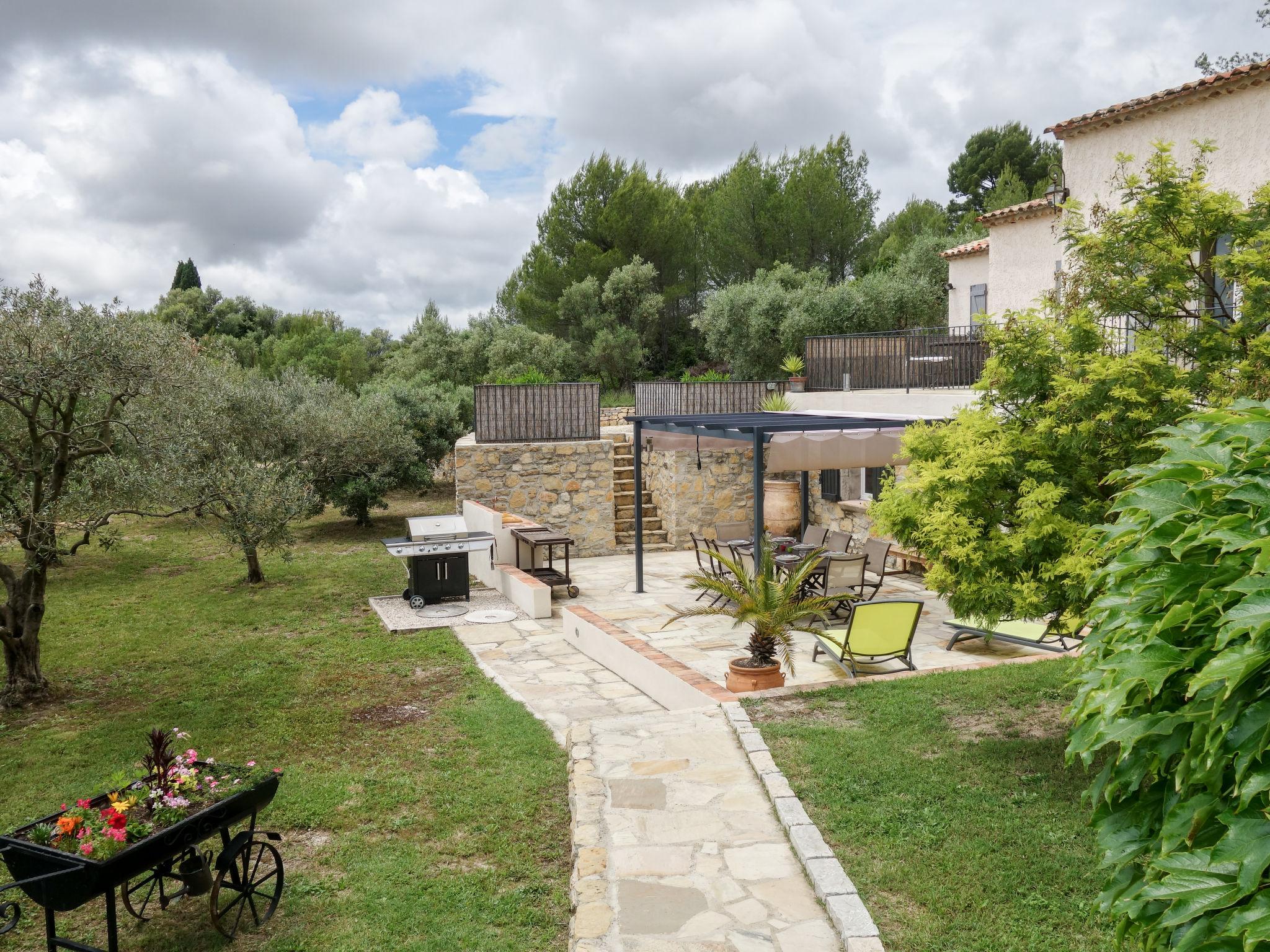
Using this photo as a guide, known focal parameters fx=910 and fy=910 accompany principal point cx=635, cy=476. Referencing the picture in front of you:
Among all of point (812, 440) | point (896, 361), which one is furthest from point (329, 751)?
point (896, 361)

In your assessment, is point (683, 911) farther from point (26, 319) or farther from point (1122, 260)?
point (26, 319)

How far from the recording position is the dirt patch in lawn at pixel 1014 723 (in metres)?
6.73

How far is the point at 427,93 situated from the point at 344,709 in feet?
38.7

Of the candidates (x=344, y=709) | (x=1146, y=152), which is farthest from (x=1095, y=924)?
(x=1146, y=152)

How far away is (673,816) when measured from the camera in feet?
18.7

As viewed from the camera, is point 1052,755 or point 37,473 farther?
point 37,473

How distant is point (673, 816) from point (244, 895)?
2.55 metres

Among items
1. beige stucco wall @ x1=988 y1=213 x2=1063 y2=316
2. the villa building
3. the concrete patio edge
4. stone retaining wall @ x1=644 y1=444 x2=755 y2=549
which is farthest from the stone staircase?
the concrete patio edge

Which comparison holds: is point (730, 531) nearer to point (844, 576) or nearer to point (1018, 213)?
point (844, 576)

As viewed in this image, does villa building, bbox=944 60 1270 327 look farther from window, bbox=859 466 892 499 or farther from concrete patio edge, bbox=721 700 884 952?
concrete patio edge, bbox=721 700 884 952

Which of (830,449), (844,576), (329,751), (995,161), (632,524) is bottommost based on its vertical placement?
(329,751)

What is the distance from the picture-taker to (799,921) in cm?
450

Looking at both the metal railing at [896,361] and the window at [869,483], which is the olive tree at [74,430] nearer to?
the window at [869,483]

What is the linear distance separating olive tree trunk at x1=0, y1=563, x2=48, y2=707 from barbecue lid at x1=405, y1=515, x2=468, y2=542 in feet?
16.5
